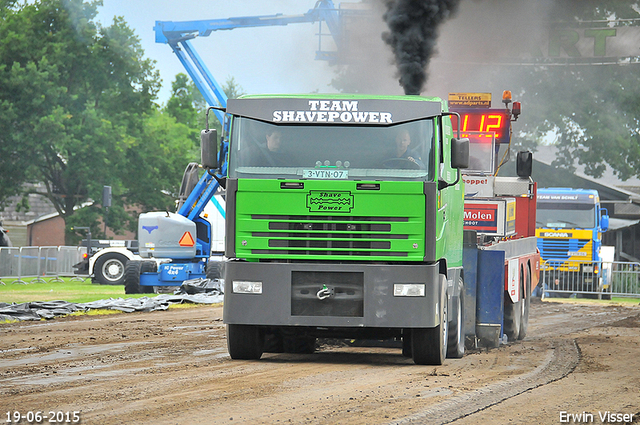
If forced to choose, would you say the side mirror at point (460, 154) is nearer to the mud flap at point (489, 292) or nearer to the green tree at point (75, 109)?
the mud flap at point (489, 292)

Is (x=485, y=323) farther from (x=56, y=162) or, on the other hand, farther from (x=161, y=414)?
(x=56, y=162)

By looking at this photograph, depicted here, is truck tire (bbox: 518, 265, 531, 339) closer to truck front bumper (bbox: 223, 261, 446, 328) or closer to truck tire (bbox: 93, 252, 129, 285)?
truck front bumper (bbox: 223, 261, 446, 328)

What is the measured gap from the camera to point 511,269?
14641 millimetres

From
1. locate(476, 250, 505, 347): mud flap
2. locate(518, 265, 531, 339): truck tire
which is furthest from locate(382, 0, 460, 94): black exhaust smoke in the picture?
locate(476, 250, 505, 347): mud flap

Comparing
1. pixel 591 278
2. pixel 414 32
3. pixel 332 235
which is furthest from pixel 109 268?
pixel 332 235

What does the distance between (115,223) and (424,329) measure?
38.5m

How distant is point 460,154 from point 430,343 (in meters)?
2.32

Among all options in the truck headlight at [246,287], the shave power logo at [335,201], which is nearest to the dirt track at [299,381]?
the truck headlight at [246,287]

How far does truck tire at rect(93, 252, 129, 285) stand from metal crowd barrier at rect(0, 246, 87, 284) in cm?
258

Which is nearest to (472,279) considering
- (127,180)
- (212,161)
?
(212,161)

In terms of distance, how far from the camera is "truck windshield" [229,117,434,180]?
10594mm

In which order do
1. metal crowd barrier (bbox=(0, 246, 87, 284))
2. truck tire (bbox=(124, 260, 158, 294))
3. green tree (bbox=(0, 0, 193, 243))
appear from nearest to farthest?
truck tire (bbox=(124, 260, 158, 294)), metal crowd barrier (bbox=(0, 246, 87, 284)), green tree (bbox=(0, 0, 193, 243))

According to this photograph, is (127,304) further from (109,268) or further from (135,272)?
(109,268)

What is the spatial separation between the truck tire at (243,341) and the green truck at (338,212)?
2.01 feet
